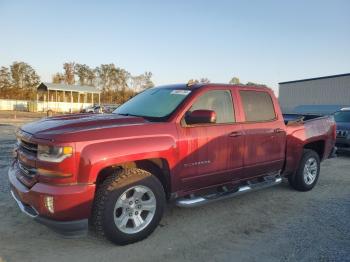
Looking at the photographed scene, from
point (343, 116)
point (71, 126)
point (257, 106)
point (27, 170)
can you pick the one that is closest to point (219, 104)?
point (257, 106)

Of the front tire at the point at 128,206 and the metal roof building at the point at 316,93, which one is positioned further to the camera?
the metal roof building at the point at 316,93

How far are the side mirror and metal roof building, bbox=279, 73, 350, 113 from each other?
27.5 m

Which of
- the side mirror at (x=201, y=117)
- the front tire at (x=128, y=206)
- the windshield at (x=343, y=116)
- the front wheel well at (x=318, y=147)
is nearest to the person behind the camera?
the front tire at (x=128, y=206)

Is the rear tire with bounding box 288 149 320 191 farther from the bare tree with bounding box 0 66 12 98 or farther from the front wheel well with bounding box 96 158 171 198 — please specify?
the bare tree with bounding box 0 66 12 98

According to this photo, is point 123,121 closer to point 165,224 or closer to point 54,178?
point 54,178

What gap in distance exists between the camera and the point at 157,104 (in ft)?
16.3

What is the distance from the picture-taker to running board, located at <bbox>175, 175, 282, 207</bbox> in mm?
4410

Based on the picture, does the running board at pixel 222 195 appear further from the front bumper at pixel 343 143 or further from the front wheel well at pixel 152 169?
the front bumper at pixel 343 143

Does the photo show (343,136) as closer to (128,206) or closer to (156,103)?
(156,103)

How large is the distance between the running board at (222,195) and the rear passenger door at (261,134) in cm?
15

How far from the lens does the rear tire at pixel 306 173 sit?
21.1ft

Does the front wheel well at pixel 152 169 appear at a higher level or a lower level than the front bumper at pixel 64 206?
higher

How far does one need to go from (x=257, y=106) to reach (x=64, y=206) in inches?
136

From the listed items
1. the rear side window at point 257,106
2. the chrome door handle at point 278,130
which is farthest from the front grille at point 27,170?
the chrome door handle at point 278,130
